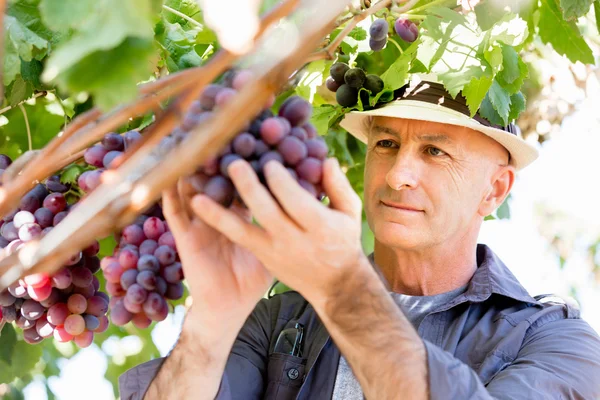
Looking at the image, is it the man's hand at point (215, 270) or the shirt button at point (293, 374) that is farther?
the shirt button at point (293, 374)

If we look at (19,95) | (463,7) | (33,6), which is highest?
(463,7)

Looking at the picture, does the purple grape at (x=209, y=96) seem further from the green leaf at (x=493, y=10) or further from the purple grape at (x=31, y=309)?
the green leaf at (x=493, y=10)

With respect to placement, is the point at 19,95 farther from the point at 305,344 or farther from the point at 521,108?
the point at 521,108

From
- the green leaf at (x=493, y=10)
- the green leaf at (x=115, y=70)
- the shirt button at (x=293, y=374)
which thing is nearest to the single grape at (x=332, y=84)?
the green leaf at (x=493, y=10)

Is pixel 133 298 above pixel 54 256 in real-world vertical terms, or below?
below

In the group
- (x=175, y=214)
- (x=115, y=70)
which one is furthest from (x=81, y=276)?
(x=115, y=70)

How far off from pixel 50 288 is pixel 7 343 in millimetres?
780

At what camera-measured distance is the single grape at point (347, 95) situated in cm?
235

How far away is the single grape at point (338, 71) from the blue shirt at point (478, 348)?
74 centimetres

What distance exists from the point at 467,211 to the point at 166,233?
148cm

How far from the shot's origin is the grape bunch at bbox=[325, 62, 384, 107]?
232 cm

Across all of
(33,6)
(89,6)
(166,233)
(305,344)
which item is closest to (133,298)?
(166,233)

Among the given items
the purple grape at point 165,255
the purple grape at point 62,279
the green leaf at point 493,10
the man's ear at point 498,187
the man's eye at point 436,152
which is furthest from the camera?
the man's ear at point 498,187

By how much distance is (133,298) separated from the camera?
1.31m
